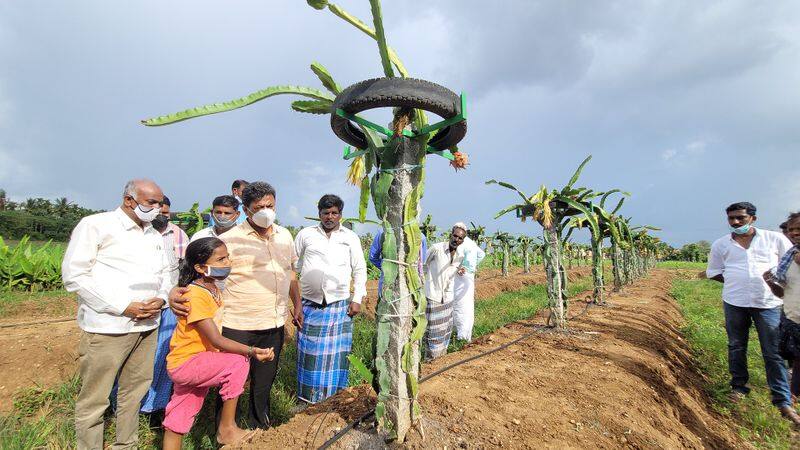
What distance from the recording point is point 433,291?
15.2 feet

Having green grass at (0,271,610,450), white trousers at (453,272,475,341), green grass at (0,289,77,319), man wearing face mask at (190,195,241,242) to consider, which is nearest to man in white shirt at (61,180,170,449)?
green grass at (0,271,610,450)

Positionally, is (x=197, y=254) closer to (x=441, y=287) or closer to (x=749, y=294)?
(x=441, y=287)

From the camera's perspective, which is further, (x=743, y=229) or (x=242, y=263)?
(x=743, y=229)

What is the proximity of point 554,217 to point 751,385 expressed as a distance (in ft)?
9.48

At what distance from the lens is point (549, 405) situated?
252cm

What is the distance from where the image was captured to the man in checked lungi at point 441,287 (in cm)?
451

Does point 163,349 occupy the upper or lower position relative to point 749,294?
lower

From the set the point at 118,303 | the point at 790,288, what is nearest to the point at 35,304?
the point at 118,303

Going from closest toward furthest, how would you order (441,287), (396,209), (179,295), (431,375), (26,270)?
(396,209) → (179,295) → (431,375) → (441,287) → (26,270)

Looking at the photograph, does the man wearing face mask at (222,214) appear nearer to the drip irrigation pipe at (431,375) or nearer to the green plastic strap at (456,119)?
the drip irrigation pipe at (431,375)

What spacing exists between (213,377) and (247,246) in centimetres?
92

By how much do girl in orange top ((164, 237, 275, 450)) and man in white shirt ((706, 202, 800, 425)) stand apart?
459 cm

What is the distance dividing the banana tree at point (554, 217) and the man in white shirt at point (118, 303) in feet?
14.7

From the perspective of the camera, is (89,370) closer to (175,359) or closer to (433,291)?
(175,359)
